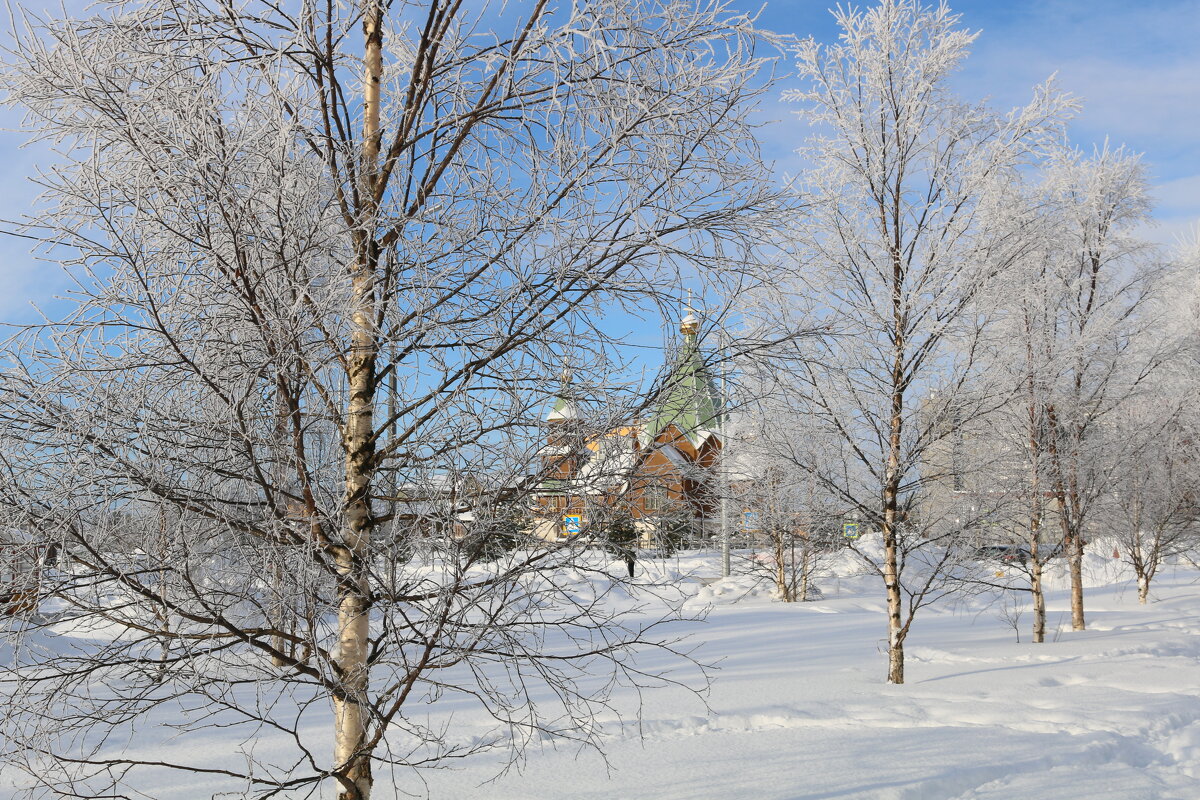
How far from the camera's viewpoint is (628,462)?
11.9ft

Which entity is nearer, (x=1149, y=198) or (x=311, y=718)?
(x=311, y=718)

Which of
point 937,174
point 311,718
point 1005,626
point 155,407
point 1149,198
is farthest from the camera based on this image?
point 1005,626

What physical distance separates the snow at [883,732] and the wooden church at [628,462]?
0.39m

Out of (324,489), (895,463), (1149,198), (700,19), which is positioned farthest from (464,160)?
(1149,198)

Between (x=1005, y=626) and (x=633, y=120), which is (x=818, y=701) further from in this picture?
(x=1005, y=626)

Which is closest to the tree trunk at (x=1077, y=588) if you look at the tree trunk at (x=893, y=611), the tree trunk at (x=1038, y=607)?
the tree trunk at (x=1038, y=607)

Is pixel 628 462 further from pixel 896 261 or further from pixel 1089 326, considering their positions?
pixel 1089 326

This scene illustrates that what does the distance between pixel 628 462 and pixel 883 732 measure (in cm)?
449

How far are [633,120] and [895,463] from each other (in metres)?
5.83

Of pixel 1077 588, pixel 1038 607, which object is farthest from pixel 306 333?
pixel 1077 588

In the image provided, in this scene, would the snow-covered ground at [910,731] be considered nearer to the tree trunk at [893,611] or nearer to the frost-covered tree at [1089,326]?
the tree trunk at [893,611]

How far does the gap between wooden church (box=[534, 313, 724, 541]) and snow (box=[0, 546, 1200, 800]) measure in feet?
1.27

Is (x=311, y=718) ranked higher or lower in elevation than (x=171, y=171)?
lower

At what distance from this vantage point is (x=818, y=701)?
25.7ft
